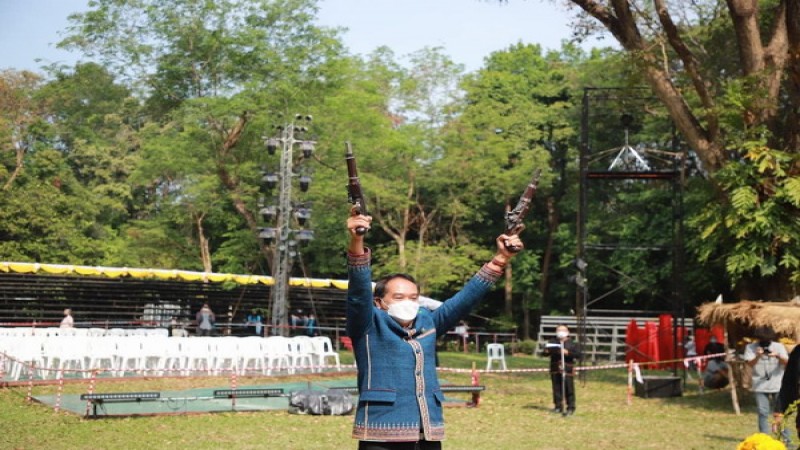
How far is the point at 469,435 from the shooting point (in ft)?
44.7

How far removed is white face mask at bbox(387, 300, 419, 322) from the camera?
16.5 ft

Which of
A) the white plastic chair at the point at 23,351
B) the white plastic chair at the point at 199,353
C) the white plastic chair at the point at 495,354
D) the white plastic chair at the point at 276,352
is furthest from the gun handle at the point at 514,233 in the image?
the white plastic chair at the point at 495,354

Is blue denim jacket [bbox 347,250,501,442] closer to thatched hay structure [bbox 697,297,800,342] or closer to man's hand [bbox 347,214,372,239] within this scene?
man's hand [bbox 347,214,372,239]

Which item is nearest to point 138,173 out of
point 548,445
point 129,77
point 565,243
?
point 129,77

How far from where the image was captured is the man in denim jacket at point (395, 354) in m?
4.81

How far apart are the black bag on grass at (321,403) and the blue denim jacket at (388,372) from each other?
427 inches

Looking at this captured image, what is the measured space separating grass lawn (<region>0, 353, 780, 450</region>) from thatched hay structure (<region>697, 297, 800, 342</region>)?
142 cm

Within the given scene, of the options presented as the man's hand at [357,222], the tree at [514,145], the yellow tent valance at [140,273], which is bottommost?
the man's hand at [357,222]

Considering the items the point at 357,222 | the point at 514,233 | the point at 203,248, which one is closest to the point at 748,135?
the point at 514,233

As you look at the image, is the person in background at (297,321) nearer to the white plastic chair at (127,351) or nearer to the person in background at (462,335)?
the person in background at (462,335)

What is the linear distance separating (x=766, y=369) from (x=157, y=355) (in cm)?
1281

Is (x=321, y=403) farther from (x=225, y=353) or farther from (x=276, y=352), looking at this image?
(x=276, y=352)

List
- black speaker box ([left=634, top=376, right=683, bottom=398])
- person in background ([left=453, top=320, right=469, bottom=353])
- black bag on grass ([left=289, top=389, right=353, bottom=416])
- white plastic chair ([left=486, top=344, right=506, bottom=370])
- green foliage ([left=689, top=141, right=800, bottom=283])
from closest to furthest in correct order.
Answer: black bag on grass ([left=289, top=389, right=353, bottom=416]), green foliage ([left=689, top=141, right=800, bottom=283]), black speaker box ([left=634, top=376, right=683, bottom=398]), white plastic chair ([left=486, top=344, right=506, bottom=370]), person in background ([left=453, top=320, right=469, bottom=353])

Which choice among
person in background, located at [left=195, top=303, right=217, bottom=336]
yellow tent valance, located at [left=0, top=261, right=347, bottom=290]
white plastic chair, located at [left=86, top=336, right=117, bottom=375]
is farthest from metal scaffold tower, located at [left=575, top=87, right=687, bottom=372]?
person in background, located at [left=195, top=303, right=217, bottom=336]
